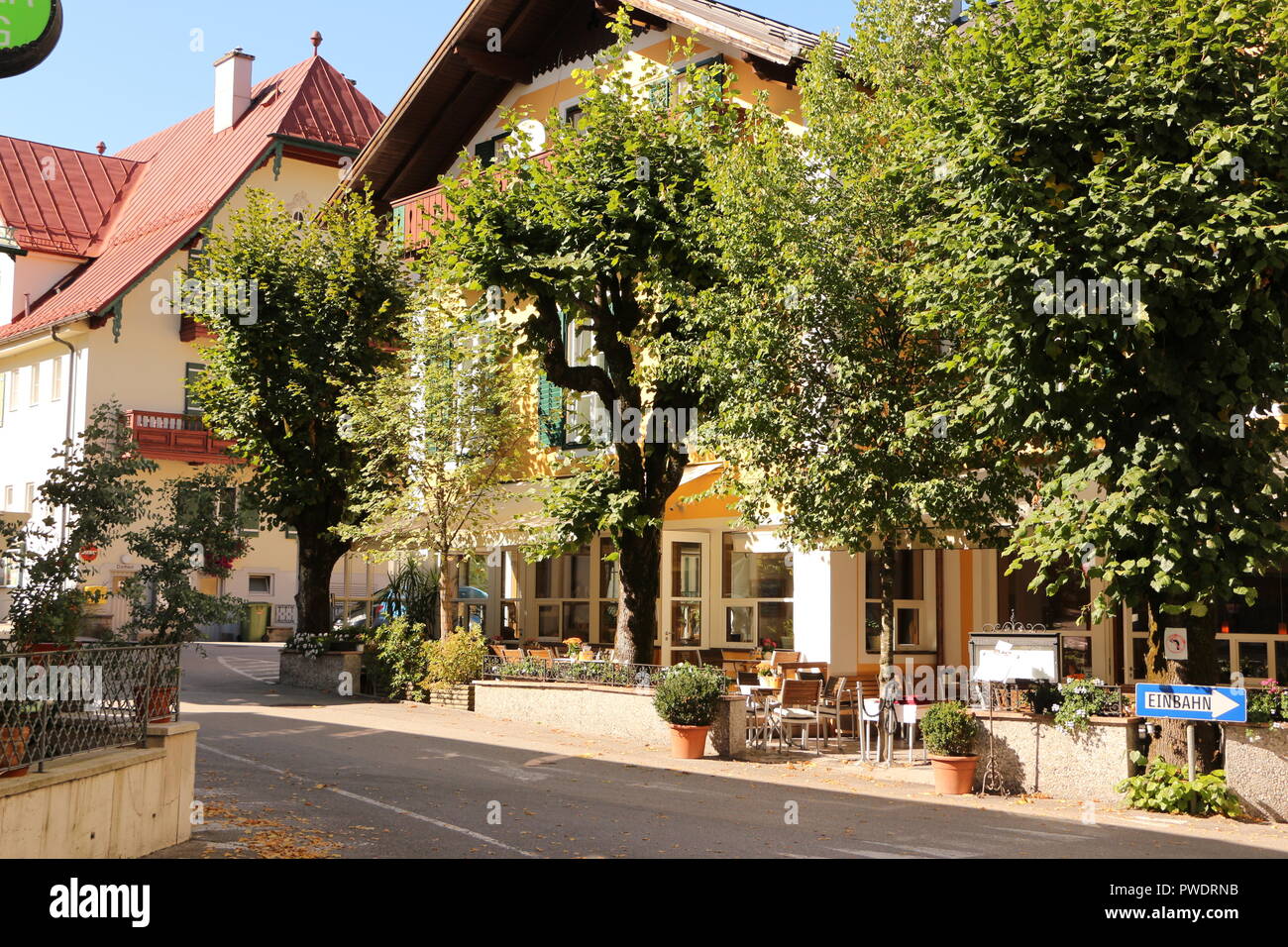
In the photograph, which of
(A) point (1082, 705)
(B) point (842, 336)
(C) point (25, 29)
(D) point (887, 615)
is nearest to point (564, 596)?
(D) point (887, 615)

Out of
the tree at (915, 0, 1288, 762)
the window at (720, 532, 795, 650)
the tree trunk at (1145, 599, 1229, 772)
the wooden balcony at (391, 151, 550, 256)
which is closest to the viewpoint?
the tree at (915, 0, 1288, 762)

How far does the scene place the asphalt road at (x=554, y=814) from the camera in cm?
986

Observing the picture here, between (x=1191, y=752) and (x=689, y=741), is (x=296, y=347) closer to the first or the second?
(x=689, y=741)

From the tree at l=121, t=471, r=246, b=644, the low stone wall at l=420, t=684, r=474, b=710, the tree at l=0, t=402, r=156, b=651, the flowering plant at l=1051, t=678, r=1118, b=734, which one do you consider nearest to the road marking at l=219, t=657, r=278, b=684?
the low stone wall at l=420, t=684, r=474, b=710

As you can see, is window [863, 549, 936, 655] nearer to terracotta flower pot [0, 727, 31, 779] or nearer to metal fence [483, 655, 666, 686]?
metal fence [483, 655, 666, 686]

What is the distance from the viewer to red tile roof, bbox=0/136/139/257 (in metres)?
41.3

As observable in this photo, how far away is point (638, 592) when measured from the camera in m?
18.2

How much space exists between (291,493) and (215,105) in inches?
929

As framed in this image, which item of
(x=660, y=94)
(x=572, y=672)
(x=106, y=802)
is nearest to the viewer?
(x=106, y=802)

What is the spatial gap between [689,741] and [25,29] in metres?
10.9

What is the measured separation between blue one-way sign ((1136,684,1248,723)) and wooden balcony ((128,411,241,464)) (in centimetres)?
3038

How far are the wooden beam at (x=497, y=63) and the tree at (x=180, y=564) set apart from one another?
51.2ft

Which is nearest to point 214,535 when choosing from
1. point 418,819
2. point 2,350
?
point 418,819

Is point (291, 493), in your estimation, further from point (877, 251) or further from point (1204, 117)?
point (1204, 117)
